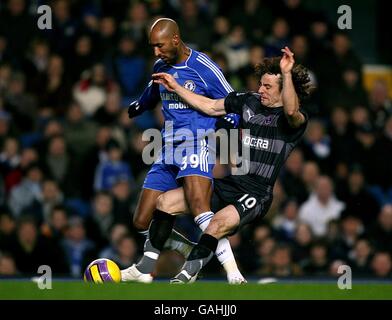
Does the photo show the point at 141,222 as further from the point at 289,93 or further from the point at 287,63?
the point at 287,63

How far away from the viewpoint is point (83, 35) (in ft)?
48.0

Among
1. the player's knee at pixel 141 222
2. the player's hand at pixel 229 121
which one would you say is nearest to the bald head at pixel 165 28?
the player's hand at pixel 229 121

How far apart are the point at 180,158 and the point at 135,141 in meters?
4.51

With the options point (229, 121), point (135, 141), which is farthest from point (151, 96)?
point (135, 141)

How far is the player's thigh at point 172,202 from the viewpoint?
9.30 m

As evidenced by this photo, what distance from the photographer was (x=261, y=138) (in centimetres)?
921

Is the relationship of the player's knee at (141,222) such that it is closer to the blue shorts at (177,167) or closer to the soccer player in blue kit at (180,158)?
the soccer player in blue kit at (180,158)

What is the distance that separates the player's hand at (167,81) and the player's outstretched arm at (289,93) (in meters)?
0.88

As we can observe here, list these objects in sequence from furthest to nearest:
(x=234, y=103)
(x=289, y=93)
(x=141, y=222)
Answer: (x=141, y=222) < (x=234, y=103) < (x=289, y=93)

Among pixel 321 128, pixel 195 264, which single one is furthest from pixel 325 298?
pixel 321 128

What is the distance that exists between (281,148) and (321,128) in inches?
210

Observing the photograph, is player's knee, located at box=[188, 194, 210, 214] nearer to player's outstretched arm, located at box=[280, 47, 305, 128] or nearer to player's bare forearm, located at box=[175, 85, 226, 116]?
player's bare forearm, located at box=[175, 85, 226, 116]

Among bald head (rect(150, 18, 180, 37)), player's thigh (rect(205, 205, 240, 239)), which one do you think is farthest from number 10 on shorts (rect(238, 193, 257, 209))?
bald head (rect(150, 18, 180, 37))

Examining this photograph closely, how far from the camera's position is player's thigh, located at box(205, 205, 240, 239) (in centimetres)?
906
